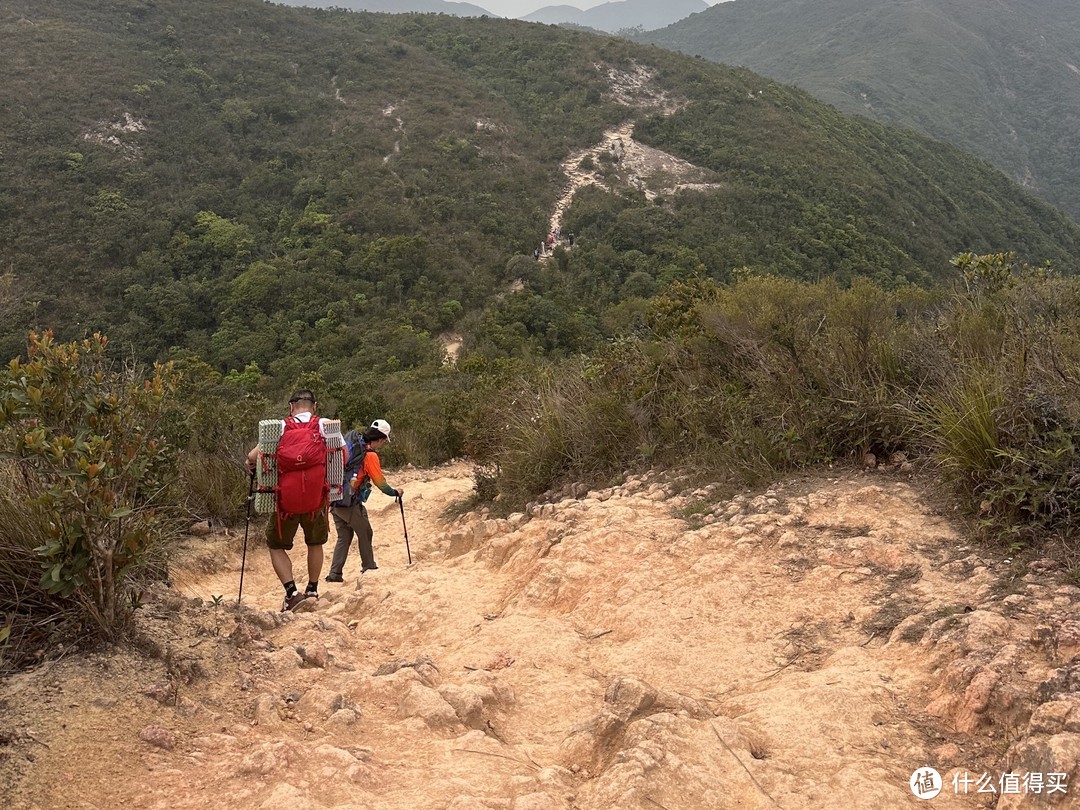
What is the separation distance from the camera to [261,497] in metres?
4.15

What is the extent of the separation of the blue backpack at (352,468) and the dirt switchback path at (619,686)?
1121 millimetres

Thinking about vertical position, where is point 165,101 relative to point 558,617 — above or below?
above

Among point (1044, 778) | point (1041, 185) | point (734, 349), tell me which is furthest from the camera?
point (1041, 185)

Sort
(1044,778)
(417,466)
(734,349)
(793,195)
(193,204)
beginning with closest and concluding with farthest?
(1044,778) < (734,349) < (417,466) < (193,204) < (793,195)

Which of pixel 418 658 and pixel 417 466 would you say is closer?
pixel 418 658

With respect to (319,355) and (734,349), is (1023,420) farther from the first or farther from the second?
(319,355)

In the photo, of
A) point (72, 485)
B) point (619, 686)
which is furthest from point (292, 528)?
point (619, 686)

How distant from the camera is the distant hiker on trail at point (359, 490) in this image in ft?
16.8

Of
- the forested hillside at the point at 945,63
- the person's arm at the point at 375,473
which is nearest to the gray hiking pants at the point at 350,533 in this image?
the person's arm at the point at 375,473

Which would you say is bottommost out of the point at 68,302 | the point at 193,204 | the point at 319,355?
the point at 319,355

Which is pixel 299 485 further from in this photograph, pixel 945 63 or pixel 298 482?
pixel 945 63

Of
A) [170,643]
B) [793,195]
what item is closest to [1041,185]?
[793,195]

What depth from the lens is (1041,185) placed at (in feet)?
273

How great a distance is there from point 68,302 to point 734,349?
27178 millimetres
